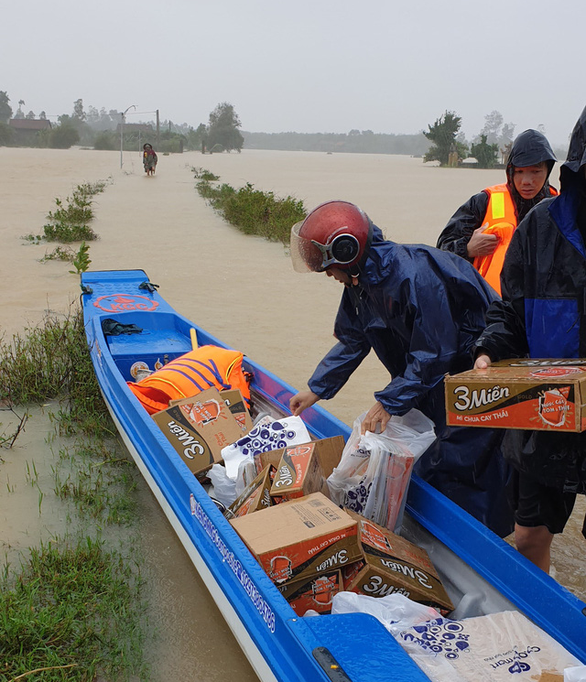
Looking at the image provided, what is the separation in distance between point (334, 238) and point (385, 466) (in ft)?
3.11

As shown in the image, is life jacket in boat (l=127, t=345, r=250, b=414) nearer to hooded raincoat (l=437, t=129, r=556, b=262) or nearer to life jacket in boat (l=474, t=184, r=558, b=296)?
hooded raincoat (l=437, t=129, r=556, b=262)

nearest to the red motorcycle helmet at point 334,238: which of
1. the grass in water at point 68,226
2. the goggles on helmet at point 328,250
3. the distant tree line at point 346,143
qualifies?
the goggles on helmet at point 328,250

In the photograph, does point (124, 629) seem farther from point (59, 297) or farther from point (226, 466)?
point (59, 297)

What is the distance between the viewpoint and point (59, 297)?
847 cm

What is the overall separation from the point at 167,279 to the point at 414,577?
8.21 meters

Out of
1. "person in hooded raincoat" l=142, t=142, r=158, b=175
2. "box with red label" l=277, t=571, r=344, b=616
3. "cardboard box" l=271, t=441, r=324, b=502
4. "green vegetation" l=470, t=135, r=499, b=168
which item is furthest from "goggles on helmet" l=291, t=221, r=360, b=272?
"green vegetation" l=470, t=135, r=499, b=168

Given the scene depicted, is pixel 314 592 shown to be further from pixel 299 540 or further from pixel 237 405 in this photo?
pixel 237 405

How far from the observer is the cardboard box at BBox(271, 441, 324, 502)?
2541 millimetres

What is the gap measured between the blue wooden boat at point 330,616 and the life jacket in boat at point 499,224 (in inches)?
48.2

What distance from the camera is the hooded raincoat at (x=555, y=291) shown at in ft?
6.09

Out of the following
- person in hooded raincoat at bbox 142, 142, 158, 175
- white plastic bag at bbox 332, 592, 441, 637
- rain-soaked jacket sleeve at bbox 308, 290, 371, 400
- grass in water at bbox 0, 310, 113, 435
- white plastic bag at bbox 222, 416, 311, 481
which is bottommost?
grass in water at bbox 0, 310, 113, 435

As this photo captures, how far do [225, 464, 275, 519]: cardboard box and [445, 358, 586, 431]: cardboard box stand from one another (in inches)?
42.7

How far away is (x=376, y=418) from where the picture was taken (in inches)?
102

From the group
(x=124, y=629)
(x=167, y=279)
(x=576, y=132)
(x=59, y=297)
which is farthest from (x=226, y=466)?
(x=167, y=279)
